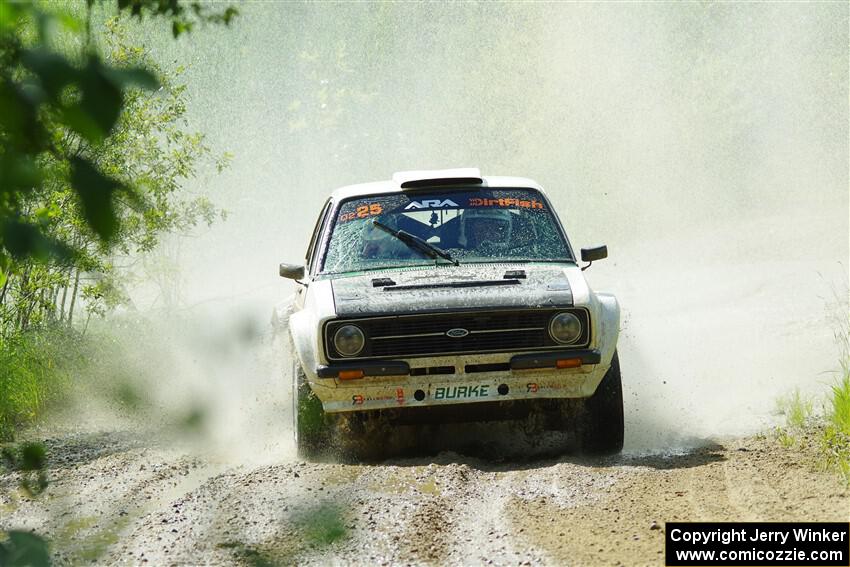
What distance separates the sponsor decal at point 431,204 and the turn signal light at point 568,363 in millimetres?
1555

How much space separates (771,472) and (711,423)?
2223mm

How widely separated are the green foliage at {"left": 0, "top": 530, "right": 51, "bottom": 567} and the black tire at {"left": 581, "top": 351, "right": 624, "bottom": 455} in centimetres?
484

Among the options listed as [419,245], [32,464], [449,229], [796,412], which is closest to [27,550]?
[32,464]

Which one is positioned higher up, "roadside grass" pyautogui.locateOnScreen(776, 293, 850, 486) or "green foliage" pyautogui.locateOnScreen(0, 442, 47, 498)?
"green foliage" pyautogui.locateOnScreen(0, 442, 47, 498)

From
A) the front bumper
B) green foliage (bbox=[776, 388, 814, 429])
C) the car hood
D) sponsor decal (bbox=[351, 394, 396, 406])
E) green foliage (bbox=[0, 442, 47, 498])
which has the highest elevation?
the car hood

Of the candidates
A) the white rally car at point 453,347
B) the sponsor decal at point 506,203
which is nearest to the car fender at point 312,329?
the white rally car at point 453,347

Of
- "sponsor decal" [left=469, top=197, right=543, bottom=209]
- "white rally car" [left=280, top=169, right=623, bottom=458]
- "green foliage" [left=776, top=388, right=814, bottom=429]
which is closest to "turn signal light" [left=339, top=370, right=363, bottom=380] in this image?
"white rally car" [left=280, top=169, right=623, bottom=458]

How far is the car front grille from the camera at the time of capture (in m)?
5.89

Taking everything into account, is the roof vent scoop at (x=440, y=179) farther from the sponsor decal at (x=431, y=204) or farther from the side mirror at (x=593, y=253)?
the side mirror at (x=593, y=253)

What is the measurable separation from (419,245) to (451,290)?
843 mm

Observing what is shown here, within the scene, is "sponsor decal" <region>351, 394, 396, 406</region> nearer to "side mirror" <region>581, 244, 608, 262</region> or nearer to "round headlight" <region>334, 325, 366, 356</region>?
"round headlight" <region>334, 325, 366, 356</region>

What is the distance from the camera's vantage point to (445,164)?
29344mm

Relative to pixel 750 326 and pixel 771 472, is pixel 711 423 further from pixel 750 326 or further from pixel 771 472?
pixel 750 326

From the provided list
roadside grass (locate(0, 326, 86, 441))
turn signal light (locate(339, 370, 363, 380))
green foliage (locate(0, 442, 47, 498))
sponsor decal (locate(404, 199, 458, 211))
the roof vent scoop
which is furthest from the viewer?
roadside grass (locate(0, 326, 86, 441))
